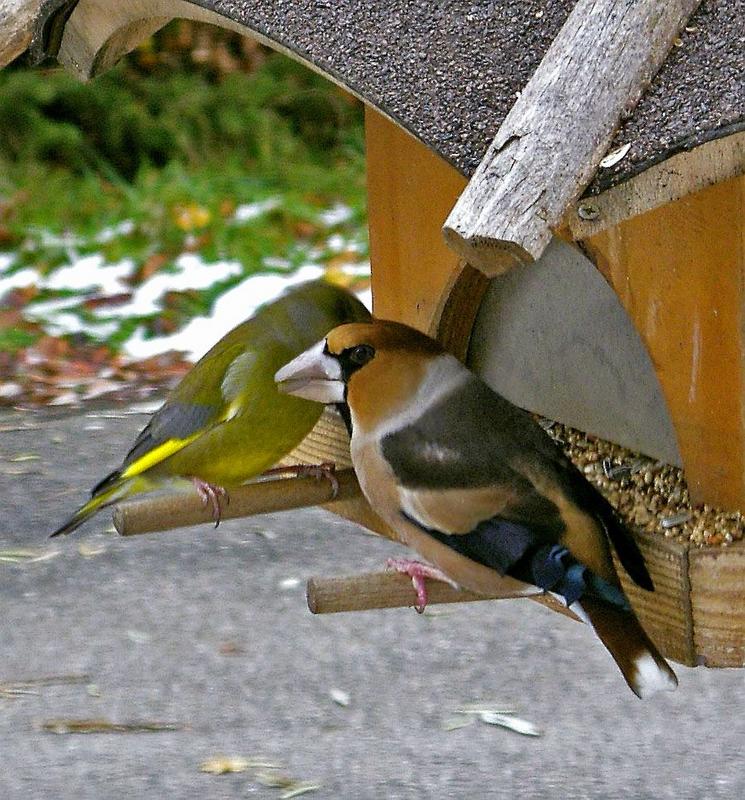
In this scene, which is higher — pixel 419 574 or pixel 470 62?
pixel 470 62

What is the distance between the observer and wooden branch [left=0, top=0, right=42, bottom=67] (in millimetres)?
2615

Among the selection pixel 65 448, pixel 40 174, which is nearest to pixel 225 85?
pixel 40 174

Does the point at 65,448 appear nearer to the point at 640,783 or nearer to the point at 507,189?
the point at 640,783

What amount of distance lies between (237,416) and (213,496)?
200 mm

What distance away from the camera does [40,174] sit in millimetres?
8883

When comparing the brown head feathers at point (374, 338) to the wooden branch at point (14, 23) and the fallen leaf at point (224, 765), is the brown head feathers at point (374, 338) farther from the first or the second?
the fallen leaf at point (224, 765)

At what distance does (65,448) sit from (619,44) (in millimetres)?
4642

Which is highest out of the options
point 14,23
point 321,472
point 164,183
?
point 14,23

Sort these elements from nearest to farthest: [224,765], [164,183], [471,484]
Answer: [471,484], [224,765], [164,183]

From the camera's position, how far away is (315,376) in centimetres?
210

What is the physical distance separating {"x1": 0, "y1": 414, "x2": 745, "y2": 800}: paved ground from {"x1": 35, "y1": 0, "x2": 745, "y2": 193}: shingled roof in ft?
6.82

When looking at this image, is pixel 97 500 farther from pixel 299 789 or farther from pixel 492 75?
pixel 299 789

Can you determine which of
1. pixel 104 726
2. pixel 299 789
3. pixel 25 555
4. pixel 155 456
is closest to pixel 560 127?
pixel 155 456

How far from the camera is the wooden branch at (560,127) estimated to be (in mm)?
1704
